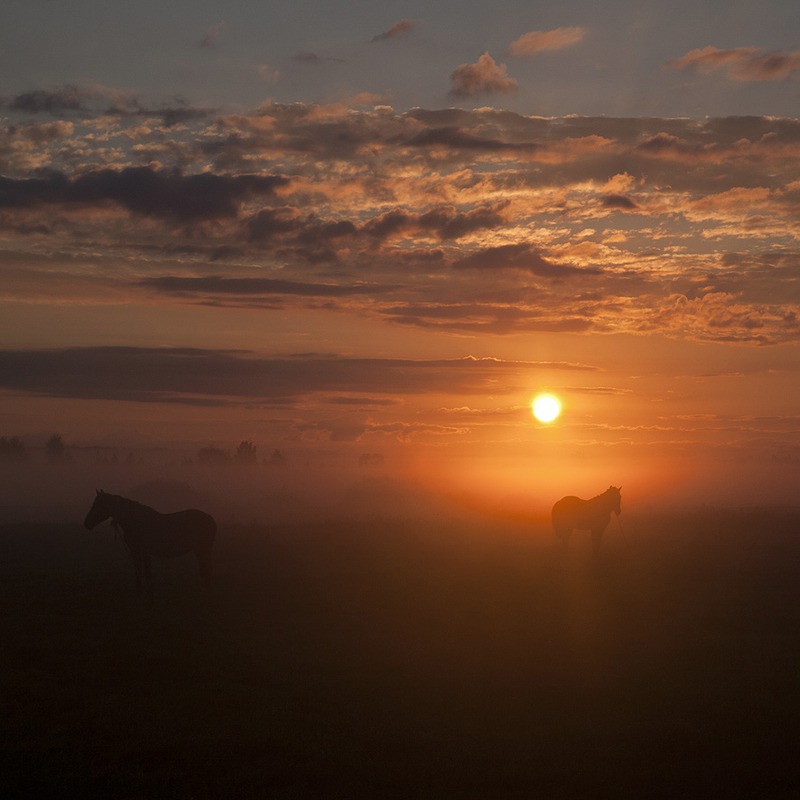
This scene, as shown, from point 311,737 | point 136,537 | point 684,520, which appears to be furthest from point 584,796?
point 684,520

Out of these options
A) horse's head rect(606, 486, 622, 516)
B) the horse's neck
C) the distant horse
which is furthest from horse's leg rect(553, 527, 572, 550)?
horse's head rect(606, 486, 622, 516)

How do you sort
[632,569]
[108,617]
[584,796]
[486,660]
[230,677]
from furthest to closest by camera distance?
[632,569], [108,617], [486,660], [230,677], [584,796]

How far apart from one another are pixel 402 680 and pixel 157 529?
35.1ft

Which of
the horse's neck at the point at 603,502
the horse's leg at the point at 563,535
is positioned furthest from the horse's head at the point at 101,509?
the horse's neck at the point at 603,502

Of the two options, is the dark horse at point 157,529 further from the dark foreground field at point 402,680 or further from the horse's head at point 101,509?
the dark foreground field at point 402,680

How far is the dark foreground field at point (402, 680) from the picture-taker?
11.6 metres

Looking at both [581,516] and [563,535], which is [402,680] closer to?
[563,535]

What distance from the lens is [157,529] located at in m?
23.9

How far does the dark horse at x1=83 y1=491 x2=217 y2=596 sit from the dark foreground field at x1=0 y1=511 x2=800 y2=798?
1059 mm

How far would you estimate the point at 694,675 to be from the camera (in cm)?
1634

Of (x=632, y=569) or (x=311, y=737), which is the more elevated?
(x=632, y=569)

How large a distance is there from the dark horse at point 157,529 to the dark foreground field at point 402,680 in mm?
1059

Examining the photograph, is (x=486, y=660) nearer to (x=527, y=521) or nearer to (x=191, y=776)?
(x=191, y=776)

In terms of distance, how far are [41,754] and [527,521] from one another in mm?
39628
